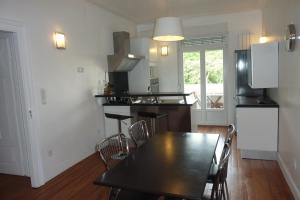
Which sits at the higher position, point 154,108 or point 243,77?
point 243,77

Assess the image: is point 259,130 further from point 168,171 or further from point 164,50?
point 164,50

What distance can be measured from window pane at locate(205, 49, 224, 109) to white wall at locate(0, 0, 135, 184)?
2.66 metres

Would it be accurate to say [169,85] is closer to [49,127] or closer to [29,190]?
[49,127]

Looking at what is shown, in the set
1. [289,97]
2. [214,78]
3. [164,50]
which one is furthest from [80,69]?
[214,78]

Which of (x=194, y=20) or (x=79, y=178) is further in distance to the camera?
(x=194, y=20)

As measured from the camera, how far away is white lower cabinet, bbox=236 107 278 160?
11.4 feet

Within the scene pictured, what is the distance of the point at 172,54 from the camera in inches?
240

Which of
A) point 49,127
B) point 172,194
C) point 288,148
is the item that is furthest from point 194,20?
point 172,194

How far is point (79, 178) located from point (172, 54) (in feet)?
13.1

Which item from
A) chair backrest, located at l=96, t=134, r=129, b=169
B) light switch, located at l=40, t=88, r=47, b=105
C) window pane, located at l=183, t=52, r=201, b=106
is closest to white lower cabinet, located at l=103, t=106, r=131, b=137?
chair backrest, located at l=96, t=134, r=129, b=169

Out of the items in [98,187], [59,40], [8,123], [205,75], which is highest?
[59,40]

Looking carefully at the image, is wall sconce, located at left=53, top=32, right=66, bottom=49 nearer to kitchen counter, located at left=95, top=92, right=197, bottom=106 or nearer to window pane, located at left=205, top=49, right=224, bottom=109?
kitchen counter, located at left=95, top=92, right=197, bottom=106

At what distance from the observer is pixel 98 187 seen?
2957mm

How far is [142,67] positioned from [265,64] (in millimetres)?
2689
